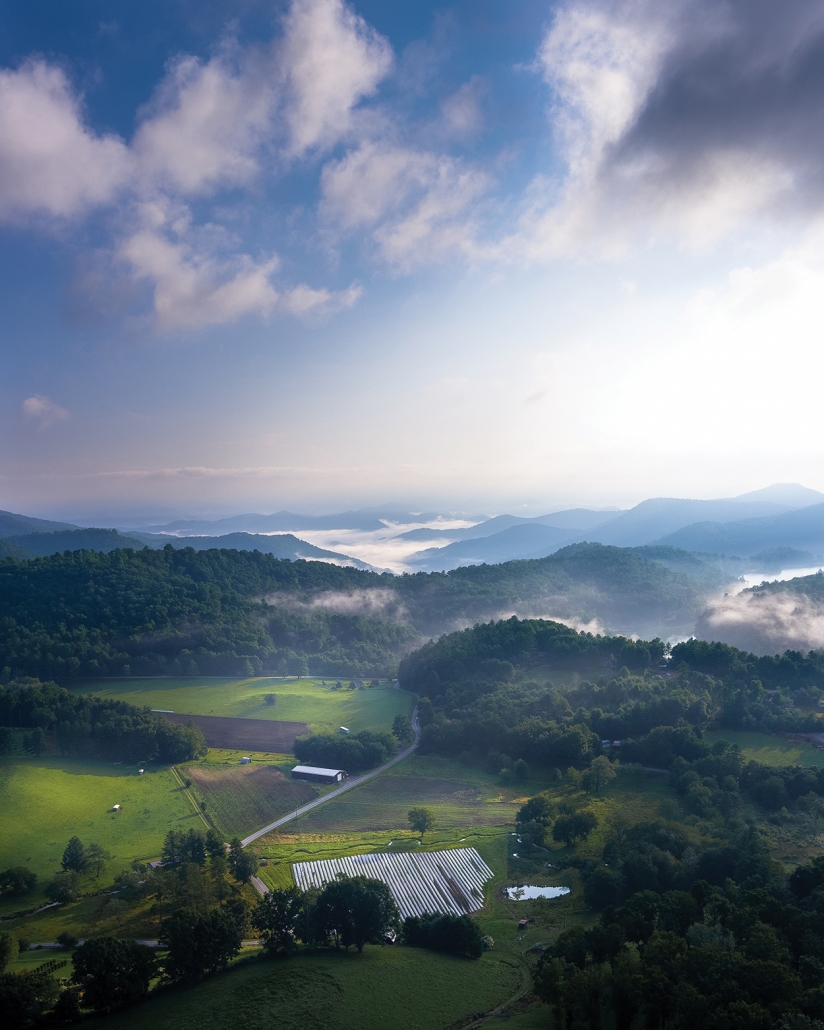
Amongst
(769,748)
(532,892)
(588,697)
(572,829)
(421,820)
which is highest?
(588,697)

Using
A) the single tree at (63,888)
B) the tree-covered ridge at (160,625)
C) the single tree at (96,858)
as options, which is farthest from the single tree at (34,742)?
the tree-covered ridge at (160,625)

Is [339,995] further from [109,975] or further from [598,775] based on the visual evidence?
[598,775]

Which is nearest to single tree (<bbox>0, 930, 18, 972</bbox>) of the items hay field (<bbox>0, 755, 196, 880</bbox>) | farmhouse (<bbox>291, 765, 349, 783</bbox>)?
hay field (<bbox>0, 755, 196, 880</bbox>)

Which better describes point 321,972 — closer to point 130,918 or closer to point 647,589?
point 130,918

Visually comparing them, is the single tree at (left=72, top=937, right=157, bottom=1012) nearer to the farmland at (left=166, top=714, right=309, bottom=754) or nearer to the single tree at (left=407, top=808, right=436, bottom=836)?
the single tree at (left=407, top=808, right=436, bottom=836)

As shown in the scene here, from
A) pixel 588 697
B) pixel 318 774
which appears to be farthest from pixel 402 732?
pixel 588 697
